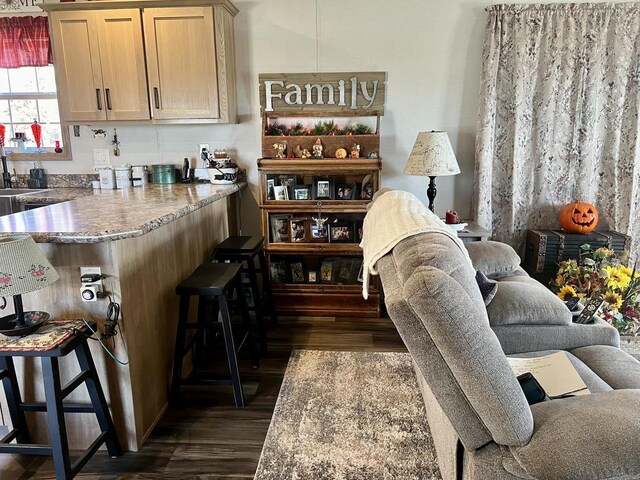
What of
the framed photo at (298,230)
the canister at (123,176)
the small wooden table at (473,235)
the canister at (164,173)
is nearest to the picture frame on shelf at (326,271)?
the framed photo at (298,230)

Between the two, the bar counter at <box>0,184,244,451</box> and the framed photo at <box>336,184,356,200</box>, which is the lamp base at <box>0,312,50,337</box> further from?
the framed photo at <box>336,184,356,200</box>

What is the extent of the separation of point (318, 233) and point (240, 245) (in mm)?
720

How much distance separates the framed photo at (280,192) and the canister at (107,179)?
135 centimetres

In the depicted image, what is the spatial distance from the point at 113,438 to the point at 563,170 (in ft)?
11.6

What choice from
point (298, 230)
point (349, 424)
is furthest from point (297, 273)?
point (349, 424)

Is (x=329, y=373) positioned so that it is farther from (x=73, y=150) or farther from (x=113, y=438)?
(x=73, y=150)

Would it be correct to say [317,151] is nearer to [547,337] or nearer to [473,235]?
[473,235]

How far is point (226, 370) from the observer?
2855mm

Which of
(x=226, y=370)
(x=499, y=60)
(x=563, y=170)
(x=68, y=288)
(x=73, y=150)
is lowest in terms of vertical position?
(x=226, y=370)

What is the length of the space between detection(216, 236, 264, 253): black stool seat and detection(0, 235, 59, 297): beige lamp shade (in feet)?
4.77

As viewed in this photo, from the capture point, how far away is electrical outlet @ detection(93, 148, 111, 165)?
3.93m

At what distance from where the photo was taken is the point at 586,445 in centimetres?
121

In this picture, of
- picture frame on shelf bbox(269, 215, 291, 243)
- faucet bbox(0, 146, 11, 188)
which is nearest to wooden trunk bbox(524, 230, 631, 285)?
picture frame on shelf bbox(269, 215, 291, 243)

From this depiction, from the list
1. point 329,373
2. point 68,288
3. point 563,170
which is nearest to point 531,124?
point 563,170
